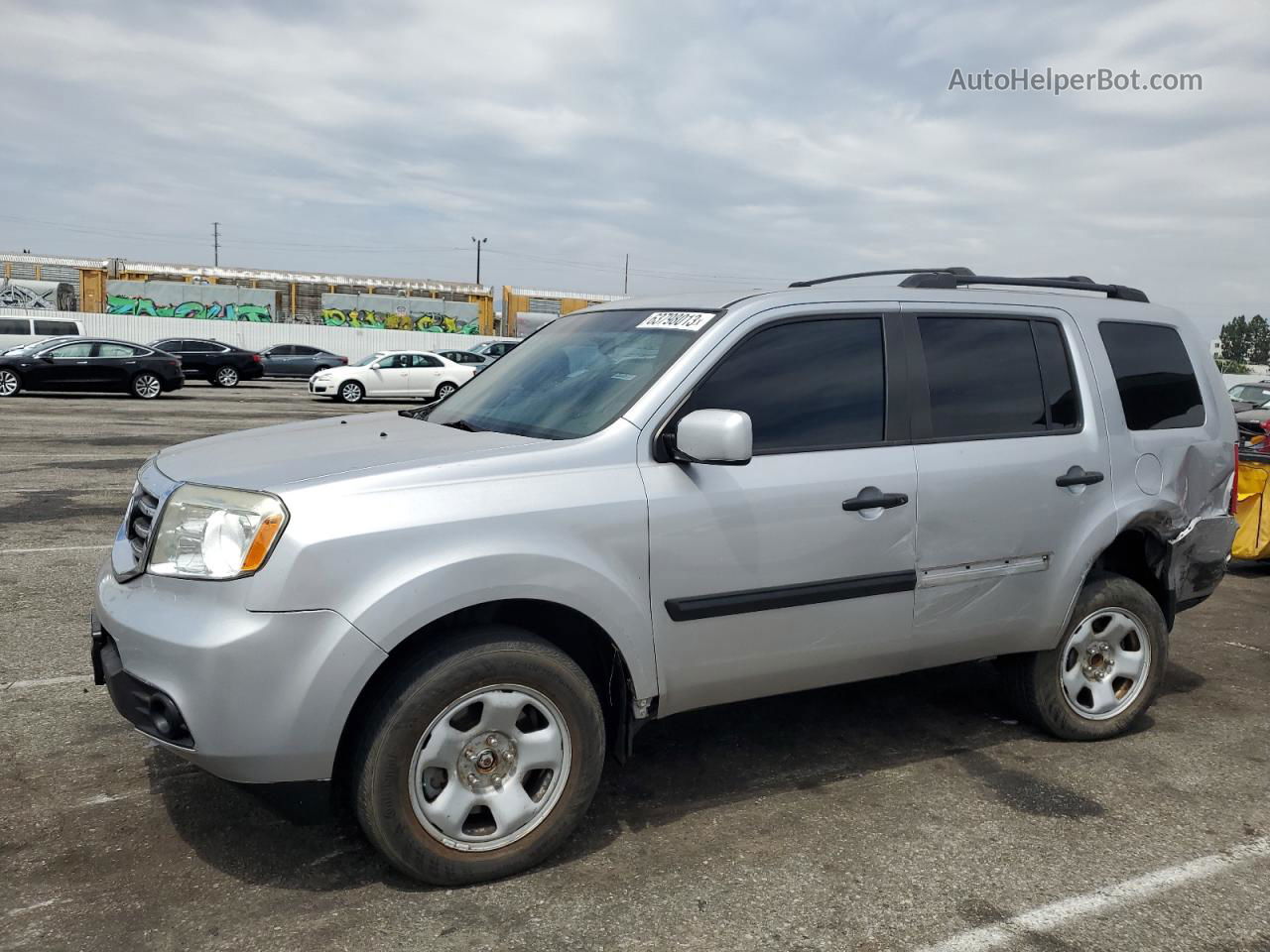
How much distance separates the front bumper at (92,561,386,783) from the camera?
2.87 meters

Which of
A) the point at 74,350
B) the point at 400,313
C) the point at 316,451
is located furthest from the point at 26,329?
the point at 316,451

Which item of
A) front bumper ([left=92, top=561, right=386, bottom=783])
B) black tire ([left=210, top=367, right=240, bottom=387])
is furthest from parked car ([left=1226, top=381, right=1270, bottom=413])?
black tire ([left=210, top=367, right=240, bottom=387])

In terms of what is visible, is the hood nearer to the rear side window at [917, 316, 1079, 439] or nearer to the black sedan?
the rear side window at [917, 316, 1079, 439]

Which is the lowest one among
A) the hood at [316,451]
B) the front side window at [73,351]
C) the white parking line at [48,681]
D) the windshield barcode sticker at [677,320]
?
the white parking line at [48,681]

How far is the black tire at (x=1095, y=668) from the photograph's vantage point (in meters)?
4.38

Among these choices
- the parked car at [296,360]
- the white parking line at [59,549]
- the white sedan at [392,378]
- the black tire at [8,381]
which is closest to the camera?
the white parking line at [59,549]

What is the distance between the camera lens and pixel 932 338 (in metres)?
4.12

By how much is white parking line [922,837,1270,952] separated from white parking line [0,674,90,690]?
3.90m

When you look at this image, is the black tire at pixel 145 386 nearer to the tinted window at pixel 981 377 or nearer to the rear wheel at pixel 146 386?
the rear wheel at pixel 146 386

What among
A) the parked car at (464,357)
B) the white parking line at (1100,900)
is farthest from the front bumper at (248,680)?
the parked car at (464,357)

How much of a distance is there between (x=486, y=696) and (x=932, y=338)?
2216 mm

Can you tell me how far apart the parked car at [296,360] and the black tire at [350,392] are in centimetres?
1146

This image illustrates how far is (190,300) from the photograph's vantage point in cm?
4441

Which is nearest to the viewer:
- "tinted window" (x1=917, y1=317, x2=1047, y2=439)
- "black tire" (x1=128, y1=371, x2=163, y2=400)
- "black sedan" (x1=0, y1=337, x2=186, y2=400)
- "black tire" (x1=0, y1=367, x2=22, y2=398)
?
"tinted window" (x1=917, y1=317, x2=1047, y2=439)
